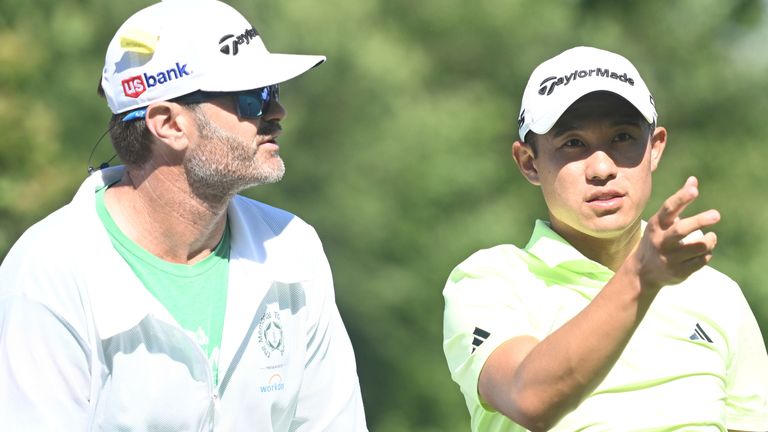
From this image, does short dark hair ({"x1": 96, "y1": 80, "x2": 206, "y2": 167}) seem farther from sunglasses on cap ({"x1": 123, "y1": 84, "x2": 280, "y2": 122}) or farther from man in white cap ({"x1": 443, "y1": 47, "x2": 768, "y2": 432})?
man in white cap ({"x1": 443, "y1": 47, "x2": 768, "y2": 432})

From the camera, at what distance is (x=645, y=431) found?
2.98 metres

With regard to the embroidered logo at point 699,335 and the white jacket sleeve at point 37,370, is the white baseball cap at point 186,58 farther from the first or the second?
the embroidered logo at point 699,335

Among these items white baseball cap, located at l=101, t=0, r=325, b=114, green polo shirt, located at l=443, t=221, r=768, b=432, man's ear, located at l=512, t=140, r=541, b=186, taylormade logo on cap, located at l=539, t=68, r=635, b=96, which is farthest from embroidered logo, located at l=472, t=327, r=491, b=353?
white baseball cap, located at l=101, t=0, r=325, b=114

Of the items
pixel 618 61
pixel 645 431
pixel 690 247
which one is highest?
pixel 618 61

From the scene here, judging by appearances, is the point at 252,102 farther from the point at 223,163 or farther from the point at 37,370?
the point at 37,370

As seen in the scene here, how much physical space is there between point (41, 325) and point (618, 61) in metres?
1.52

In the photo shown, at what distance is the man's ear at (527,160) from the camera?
3283 millimetres

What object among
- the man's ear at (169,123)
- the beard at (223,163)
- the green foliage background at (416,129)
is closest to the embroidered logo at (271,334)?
the beard at (223,163)

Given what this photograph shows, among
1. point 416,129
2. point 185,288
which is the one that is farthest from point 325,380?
point 416,129

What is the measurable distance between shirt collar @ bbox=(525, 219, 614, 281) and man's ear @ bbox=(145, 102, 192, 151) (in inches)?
39.1

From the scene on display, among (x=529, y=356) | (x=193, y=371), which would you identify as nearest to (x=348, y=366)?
(x=193, y=371)

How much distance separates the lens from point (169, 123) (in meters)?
3.55

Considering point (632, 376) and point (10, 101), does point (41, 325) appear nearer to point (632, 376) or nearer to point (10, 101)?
point (632, 376)

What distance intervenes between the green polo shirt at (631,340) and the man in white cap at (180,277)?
0.61 meters
